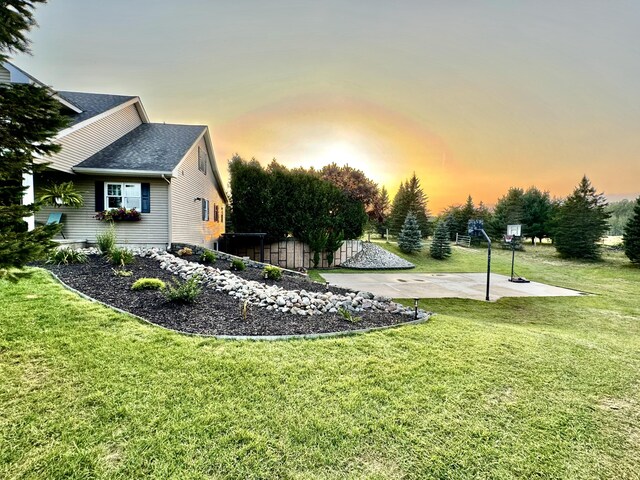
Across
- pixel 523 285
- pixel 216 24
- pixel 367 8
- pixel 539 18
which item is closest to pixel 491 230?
pixel 523 285

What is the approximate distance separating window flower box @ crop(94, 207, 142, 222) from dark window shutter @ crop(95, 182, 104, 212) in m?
0.21

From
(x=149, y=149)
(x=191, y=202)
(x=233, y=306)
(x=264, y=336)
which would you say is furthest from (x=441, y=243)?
(x=264, y=336)

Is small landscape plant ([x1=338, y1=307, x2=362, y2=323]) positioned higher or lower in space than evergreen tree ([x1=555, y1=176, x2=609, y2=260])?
lower

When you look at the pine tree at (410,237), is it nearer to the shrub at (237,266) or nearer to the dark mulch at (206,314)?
the shrub at (237,266)

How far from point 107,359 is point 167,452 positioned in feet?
5.28

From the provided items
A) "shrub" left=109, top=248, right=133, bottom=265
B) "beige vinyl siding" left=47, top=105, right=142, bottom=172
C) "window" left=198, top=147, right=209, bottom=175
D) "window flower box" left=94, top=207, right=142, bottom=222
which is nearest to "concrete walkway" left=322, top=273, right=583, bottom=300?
"shrub" left=109, top=248, right=133, bottom=265

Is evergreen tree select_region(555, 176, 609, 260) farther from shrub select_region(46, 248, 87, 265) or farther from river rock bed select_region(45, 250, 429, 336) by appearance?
shrub select_region(46, 248, 87, 265)

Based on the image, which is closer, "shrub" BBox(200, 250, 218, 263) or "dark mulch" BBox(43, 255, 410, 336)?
"dark mulch" BBox(43, 255, 410, 336)

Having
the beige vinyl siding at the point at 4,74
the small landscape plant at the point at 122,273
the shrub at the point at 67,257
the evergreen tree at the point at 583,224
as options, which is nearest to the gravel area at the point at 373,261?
the small landscape plant at the point at 122,273

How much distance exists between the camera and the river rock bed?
417 centimetres

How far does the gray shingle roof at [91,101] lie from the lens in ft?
31.3

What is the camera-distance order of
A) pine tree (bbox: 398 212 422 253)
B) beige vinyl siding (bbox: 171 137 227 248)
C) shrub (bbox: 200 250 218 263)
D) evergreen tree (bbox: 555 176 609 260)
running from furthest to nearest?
evergreen tree (bbox: 555 176 609 260), pine tree (bbox: 398 212 422 253), beige vinyl siding (bbox: 171 137 227 248), shrub (bbox: 200 250 218 263)

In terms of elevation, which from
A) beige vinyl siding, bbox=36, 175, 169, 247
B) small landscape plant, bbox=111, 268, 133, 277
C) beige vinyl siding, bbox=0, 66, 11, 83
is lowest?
small landscape plant, bbox=111, 268, 133, 277

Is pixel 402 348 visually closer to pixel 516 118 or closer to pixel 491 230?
pixel 516 118
